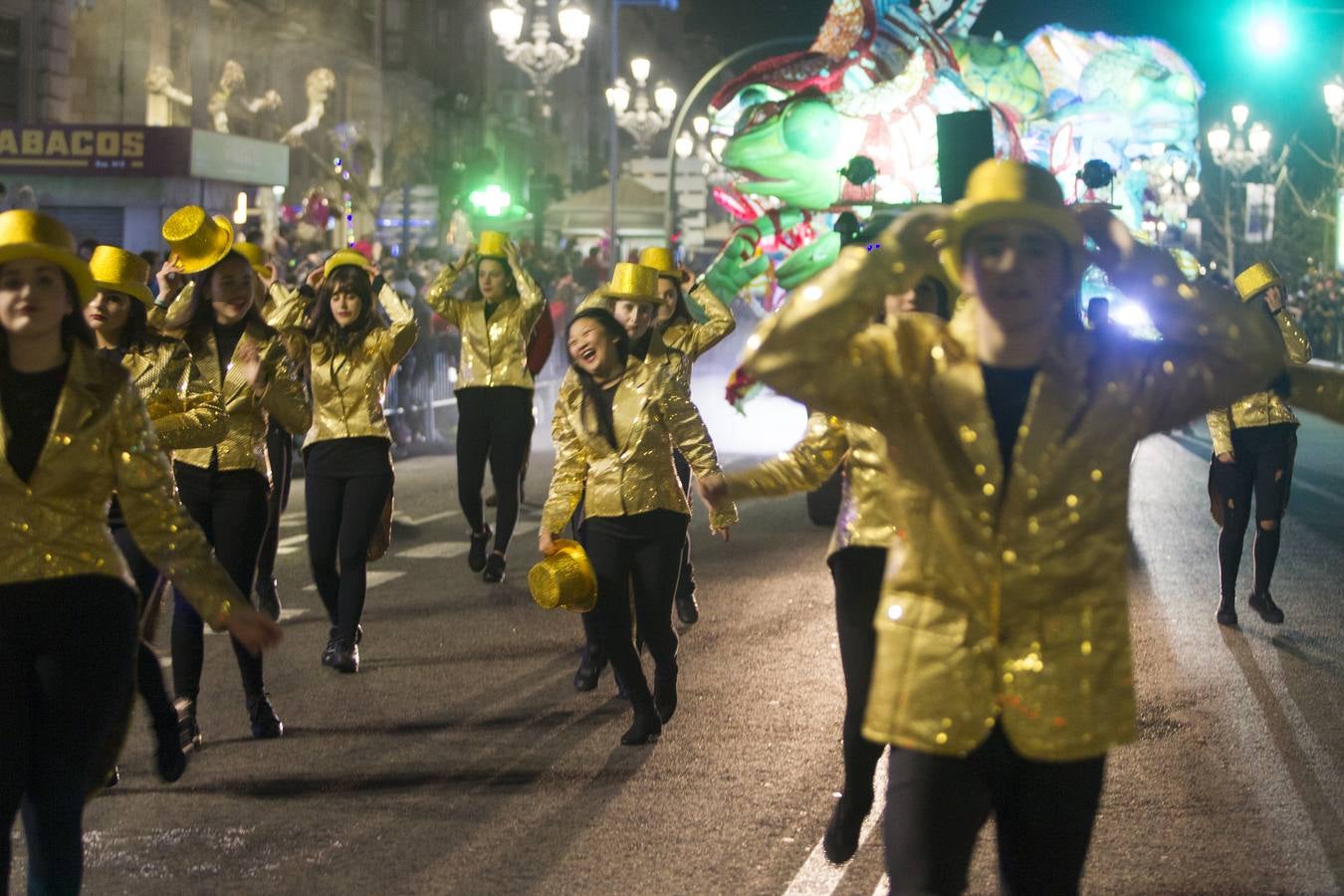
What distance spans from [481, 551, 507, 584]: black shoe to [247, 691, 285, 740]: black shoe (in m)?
4.25

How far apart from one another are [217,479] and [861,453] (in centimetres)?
301

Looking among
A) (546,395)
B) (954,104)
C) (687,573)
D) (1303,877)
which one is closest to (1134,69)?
Answer: (954,104)

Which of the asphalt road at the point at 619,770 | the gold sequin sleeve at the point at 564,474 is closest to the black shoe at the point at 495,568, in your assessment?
the asphalt road at the point at 619,770

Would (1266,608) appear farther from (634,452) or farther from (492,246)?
(492,246)

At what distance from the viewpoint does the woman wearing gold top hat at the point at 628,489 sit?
724 centimetres

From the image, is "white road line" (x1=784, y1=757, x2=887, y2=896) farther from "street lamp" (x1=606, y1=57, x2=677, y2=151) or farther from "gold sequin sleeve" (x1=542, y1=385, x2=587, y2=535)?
"street lamp" (x1=606, y1=57, x2=677, y2=151)

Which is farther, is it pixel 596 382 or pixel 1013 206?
pixel 596 382

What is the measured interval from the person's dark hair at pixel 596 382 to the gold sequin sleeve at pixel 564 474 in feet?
0.34

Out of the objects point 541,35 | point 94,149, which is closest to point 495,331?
point 94,149

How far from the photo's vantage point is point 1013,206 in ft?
11.5

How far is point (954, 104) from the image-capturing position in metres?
20.6

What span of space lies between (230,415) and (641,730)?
6.48 feet

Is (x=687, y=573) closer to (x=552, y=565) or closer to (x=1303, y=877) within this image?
(x=552, y=565)

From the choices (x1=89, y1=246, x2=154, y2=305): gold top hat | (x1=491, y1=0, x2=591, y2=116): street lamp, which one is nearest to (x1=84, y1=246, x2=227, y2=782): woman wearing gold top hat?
(x1=89, y1=246, x2=154, y2=305): gold top hat
